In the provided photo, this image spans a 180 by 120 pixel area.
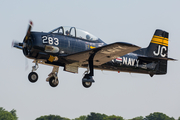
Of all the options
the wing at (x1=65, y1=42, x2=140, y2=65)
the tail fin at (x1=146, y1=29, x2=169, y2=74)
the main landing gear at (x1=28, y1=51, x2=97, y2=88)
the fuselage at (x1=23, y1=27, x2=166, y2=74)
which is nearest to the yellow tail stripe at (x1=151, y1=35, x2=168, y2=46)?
the tail fin at (x1=146, y1=29, x2=169, y2=74)

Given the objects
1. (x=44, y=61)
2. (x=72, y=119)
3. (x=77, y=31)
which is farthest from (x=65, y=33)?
(x=72, y=119)

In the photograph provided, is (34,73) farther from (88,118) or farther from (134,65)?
(88,118)

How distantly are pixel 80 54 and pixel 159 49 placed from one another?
19.2ft

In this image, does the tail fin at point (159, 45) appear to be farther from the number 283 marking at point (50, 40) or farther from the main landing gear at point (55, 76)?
the number 283 marking at point (50, 40)

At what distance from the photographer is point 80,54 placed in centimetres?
1692

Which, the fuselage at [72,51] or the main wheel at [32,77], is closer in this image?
the fuselage at [72,51]

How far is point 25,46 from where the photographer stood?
1670cm

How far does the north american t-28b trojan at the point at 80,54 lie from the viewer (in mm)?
16547

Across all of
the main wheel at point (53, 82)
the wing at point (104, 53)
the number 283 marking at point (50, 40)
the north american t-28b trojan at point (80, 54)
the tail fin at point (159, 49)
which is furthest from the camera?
the tail fin at point (159, 49)

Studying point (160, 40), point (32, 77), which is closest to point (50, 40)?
point (32, 77)

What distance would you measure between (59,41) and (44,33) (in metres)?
0.82

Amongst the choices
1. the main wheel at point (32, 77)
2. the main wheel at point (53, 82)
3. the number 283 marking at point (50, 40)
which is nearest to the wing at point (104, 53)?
the number 283 marking at point (50, 40)

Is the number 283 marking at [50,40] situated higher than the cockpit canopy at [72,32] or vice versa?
the cockpit canopy at [72,32]

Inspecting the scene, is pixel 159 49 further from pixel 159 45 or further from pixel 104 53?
pixel 104 53
